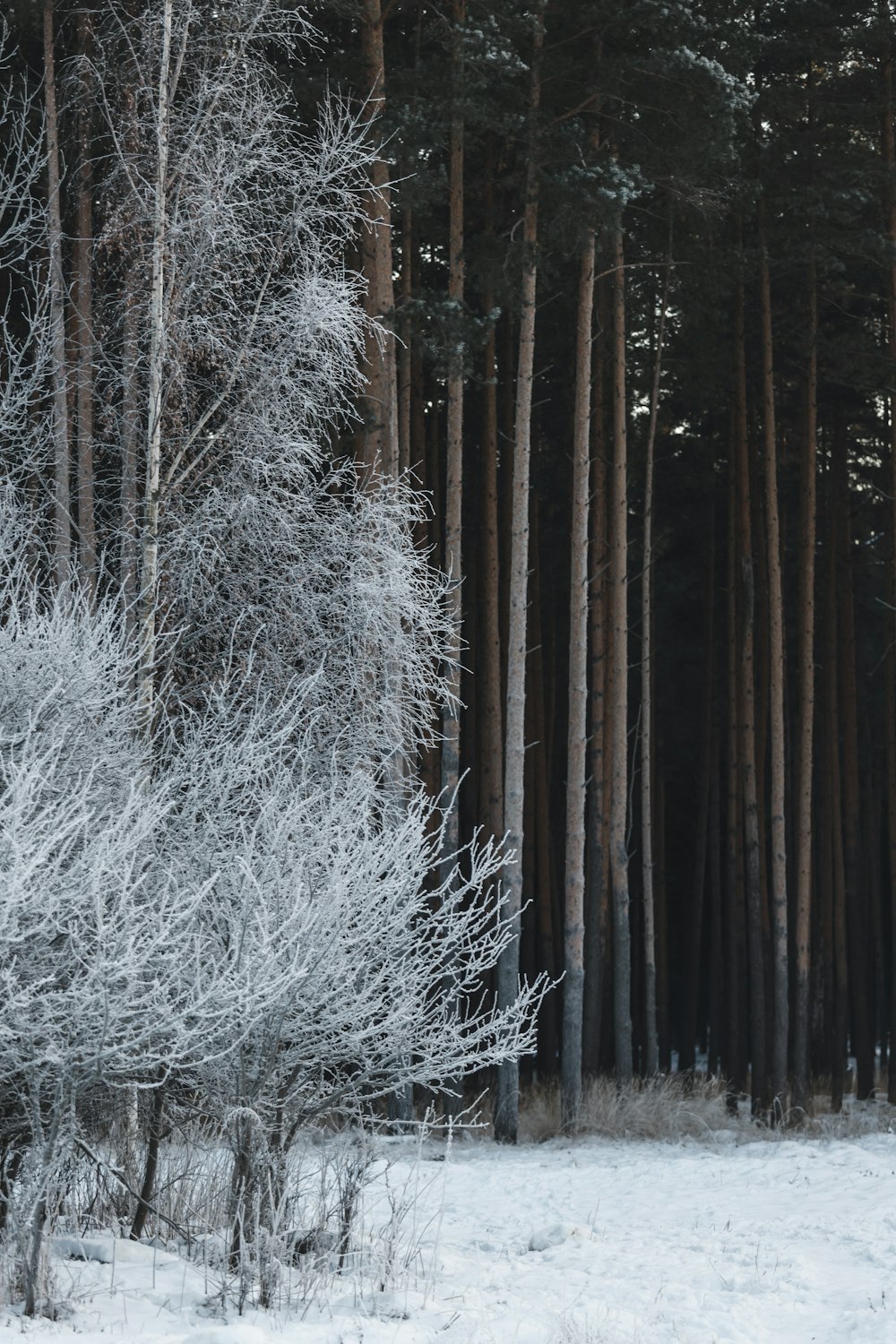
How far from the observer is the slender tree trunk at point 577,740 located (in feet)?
47.4

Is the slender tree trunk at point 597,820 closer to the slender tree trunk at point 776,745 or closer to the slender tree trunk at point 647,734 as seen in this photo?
the slender tree trunk at point 647,734

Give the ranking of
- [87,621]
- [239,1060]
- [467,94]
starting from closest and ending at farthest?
[239,1060]
[87,621]
[467,94]

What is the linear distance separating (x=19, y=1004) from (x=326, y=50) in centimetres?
1185

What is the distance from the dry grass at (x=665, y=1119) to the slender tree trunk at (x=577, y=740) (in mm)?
270

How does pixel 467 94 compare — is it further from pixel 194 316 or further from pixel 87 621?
pixel 87 621

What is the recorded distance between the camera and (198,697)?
1058cm

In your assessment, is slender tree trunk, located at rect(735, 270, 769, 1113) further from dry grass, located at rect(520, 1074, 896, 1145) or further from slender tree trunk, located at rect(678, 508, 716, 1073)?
slender tree trunk, located at rect(678, 508, 716, 1073)

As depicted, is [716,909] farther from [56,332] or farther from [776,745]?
[56,332]

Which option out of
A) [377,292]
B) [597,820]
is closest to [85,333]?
[377,292]

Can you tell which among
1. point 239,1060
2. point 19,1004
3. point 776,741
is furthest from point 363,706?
point 776,741

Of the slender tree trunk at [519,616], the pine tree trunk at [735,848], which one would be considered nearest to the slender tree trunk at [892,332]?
the pine tree trunk at [735,848]

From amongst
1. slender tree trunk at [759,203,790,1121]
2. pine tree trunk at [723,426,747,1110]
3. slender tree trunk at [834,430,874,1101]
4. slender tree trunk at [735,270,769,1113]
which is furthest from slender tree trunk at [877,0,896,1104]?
slender tree trunk at [834,430,874,1101]

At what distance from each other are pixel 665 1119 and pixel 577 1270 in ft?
23.4

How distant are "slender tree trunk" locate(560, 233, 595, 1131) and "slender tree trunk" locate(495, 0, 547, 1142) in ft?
1.97
